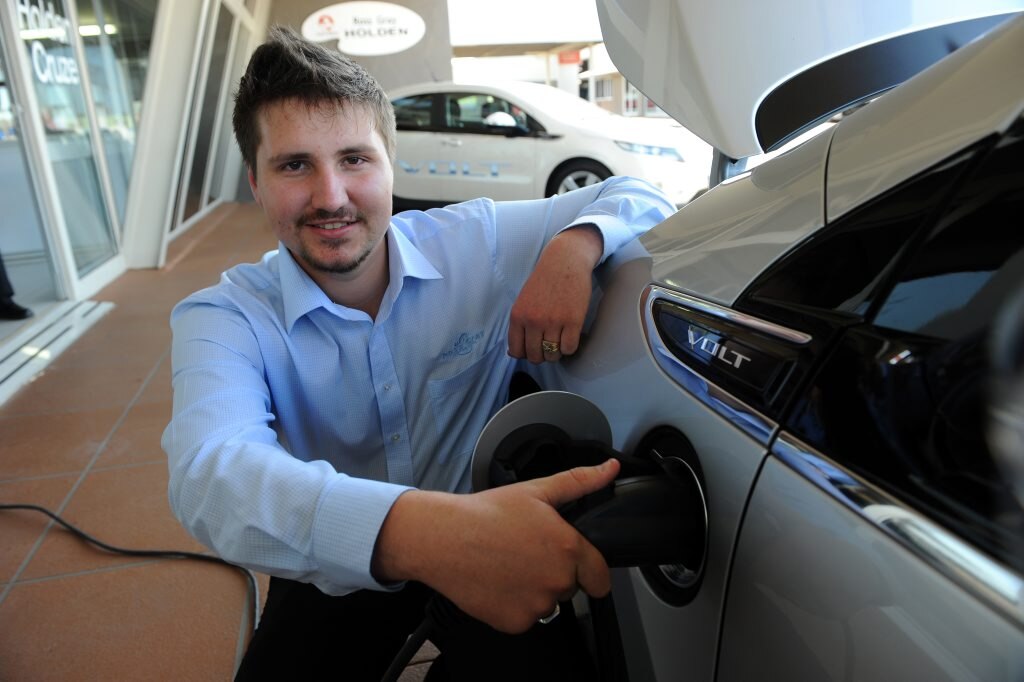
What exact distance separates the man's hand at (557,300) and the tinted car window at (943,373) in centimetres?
54

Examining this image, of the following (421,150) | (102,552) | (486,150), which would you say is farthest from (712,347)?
(421,150)

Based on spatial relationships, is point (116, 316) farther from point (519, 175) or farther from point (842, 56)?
point (842, 56)

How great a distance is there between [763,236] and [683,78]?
1.40ft

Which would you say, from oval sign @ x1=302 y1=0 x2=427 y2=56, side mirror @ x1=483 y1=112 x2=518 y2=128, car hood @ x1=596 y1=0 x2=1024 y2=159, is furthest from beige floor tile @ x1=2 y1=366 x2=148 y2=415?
oval sign @ x1=302 y1=0 x2=427 y2=56

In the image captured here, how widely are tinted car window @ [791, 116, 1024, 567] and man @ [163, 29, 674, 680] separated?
0.54 metres

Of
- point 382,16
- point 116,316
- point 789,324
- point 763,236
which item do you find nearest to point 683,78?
point 763,236

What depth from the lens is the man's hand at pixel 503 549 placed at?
67 cm

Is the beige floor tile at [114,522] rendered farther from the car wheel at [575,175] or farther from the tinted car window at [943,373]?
the car wheel at [575,175]

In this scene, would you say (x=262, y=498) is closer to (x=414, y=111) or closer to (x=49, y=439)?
(x=49, y=439)

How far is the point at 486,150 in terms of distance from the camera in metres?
7.17

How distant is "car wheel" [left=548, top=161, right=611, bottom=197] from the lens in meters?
6.79

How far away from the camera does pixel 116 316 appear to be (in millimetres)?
4684

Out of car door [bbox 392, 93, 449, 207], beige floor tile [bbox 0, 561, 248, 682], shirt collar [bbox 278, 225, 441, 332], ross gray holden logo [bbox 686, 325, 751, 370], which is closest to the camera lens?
ross gray holden logo [bbox 686, 325, 751, 370]

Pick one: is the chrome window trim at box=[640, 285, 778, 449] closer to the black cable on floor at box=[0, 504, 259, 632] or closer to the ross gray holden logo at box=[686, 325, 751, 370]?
the ross gray holden logo at box=[686, 325, 751, 370]
